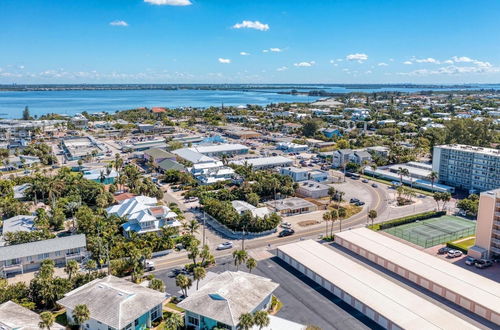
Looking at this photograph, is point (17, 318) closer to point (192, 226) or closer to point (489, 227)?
point (192, 226)

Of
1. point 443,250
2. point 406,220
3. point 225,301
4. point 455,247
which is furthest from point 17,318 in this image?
point 406,220

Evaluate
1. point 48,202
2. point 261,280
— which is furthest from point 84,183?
point 261,280

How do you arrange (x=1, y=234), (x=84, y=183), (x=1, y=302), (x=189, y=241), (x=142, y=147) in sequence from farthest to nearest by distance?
(x=142, y=147) < (x=84, y=183) < (x=1, y=234) < (x=189, y=241) < (x=1, y=302)

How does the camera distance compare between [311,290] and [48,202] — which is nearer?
[311,290]

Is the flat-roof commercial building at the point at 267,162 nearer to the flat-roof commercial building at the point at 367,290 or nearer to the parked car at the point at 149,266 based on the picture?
the flat-roof commercial building at the point at 367,290

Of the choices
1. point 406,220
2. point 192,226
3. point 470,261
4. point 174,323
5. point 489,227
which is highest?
point 489,227

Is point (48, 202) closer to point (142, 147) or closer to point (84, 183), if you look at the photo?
point (84, 183)

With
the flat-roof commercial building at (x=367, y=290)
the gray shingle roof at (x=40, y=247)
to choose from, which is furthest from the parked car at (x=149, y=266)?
the flat-roof commercial building at (x=367, y=290)
